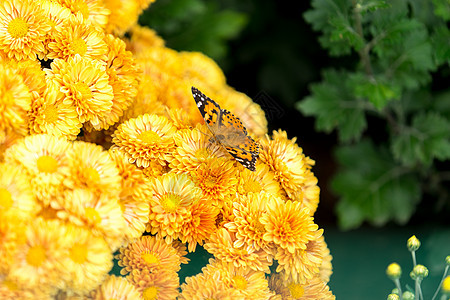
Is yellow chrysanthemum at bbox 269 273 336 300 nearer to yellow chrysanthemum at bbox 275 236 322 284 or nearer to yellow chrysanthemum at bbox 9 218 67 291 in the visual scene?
yellow chrysanthemum at bbox 275 236 322 284

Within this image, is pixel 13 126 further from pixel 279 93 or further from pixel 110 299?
pixel 279 93

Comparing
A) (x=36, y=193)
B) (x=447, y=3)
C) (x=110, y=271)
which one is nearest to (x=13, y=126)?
(x=36, y=193)

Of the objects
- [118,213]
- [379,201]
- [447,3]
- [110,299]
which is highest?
[447,3]

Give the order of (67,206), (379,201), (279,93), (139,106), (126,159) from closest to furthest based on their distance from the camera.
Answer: (67,206), (126,159), (139,106), (379,201), (279,93)

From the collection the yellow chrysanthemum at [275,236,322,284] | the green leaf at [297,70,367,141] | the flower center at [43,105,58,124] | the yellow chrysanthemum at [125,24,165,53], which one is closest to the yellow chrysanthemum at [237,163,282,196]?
the yellow chrysanthemum at [275,236,322,284]

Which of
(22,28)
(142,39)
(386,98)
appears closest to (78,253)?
(22,28)

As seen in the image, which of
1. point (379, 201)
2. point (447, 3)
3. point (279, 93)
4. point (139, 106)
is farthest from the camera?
point (279, 93)
